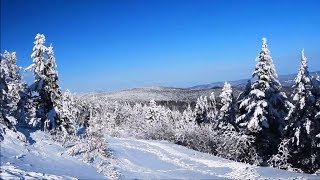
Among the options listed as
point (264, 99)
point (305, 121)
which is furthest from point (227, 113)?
point (305, 121)

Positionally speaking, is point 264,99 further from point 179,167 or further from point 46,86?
point 46,86

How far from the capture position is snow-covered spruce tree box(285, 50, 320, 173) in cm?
3161

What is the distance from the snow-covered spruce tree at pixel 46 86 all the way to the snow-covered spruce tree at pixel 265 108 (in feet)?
53.7

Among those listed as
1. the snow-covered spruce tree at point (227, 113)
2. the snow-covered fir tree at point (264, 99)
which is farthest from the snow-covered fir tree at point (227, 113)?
the snow-covered fir tree at point (264, 99)

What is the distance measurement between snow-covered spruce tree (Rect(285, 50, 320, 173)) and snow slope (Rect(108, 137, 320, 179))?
6.37 metres

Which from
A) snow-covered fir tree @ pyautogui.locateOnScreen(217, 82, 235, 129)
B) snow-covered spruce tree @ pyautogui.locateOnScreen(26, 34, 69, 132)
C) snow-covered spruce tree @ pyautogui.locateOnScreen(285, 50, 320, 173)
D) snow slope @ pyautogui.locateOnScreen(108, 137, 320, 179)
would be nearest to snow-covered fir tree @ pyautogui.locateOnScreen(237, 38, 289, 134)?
snow-covered spruce tree @ pyautogui.locateOnScreen(285, 50, 320, 173)

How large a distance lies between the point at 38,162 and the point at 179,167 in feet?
38.8

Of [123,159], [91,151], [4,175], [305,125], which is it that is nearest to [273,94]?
[305,125]

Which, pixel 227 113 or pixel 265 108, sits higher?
pixel 265 108

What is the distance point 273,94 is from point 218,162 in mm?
9069

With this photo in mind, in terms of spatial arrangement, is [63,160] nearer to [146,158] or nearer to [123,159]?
[123,159]

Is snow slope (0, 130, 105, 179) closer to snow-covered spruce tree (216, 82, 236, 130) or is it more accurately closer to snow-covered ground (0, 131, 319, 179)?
snow-covered ground (0, 131, 319, 179)

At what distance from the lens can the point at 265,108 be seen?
3478 centimetres

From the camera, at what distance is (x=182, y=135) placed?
49.0 meters
